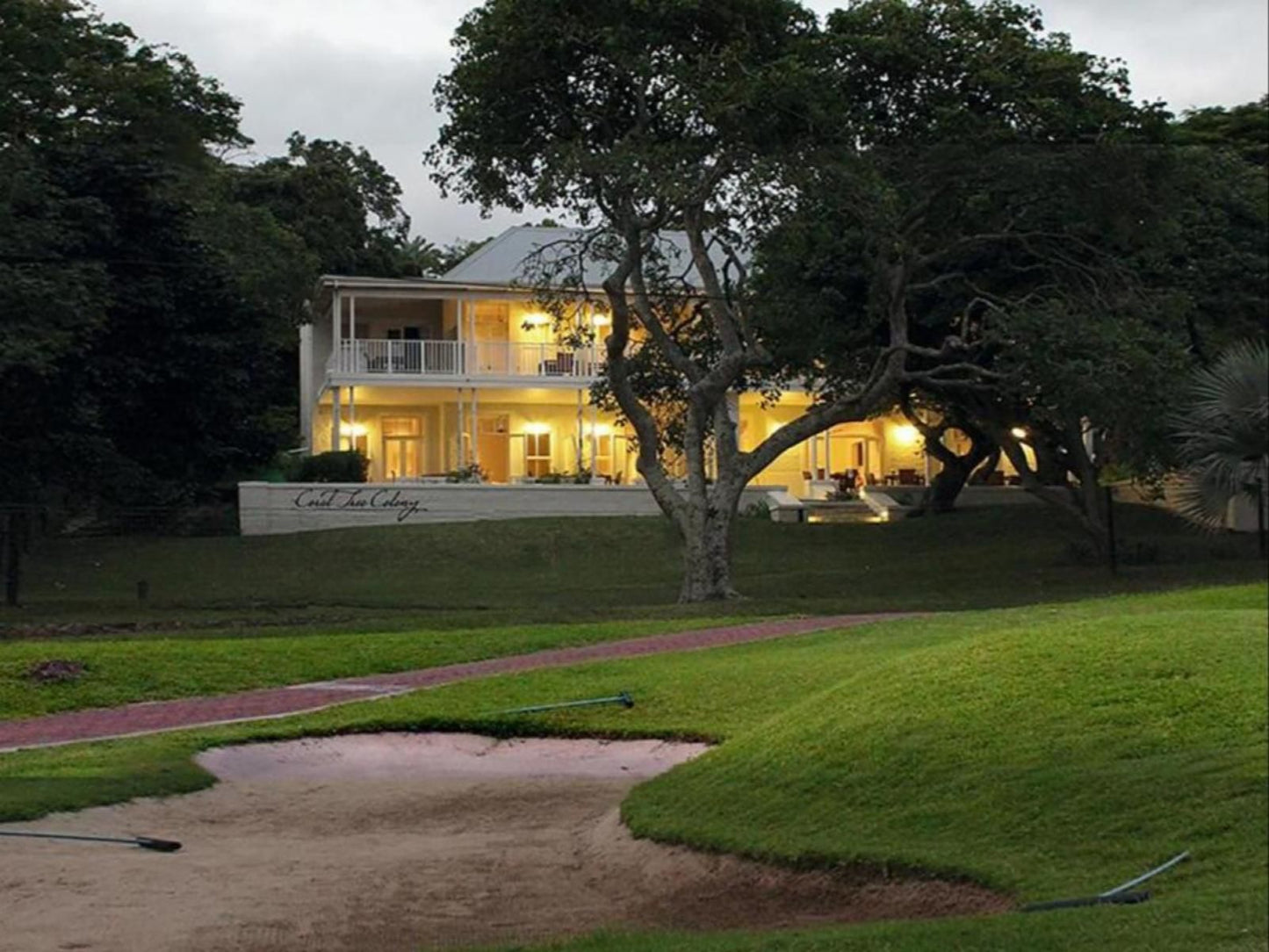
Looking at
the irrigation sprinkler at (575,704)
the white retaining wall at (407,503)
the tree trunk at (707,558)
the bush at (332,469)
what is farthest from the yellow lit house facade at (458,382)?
the irrigation sprinkler at (575,704)

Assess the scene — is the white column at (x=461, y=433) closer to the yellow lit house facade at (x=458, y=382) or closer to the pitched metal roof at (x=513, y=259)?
the yellow lit house facade at (x=458, y=382)

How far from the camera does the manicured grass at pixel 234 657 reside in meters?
17.8

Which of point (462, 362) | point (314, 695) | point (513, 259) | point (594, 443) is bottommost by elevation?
point (314, 695)

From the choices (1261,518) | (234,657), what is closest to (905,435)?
(234,657)

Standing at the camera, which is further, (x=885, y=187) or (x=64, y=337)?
(x=64, y=337)

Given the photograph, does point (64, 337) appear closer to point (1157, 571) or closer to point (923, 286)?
point (923, 286)

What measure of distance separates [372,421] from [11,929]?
36208 mm

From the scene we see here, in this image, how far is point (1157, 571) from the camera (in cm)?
2495

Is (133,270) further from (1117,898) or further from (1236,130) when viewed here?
(1117,898)

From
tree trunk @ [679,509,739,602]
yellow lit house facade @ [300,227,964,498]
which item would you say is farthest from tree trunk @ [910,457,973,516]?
tree trunk @ [679,509,739,602]

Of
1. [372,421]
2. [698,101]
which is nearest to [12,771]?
[698,101]

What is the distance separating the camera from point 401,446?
148ft

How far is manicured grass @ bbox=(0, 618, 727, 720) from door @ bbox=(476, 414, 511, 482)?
22.9 metres

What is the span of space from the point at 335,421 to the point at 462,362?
365cm
